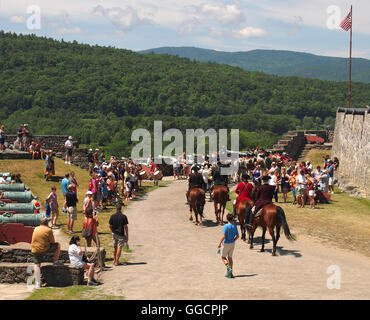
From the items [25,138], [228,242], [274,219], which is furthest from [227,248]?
[25,138]

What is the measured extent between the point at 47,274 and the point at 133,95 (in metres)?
128

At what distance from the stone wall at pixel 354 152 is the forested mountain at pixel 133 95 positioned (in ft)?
194

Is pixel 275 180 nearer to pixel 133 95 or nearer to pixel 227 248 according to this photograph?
pixel 227 248

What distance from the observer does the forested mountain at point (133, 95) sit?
114 meters

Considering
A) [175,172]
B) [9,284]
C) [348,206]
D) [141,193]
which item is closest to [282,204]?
[348,206]

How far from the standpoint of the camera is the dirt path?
1145 cm

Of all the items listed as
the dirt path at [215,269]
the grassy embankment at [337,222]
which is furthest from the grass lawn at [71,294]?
the grassy embankment at [337,222]

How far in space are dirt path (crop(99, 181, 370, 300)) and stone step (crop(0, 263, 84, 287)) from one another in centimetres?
74

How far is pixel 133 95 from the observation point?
139125mm

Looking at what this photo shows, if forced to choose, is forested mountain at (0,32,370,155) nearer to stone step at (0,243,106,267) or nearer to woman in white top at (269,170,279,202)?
woman in white top at (269,170,279,202)

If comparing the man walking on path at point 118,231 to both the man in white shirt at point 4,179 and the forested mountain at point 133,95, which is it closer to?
the man in white shirt at point 4,179

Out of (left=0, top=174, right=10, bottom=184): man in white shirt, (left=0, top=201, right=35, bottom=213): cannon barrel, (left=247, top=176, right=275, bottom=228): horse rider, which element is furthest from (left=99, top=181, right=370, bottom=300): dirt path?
(left=0, top=174, right=10, bottom=184): man in white shirt

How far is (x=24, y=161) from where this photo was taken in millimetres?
29344
